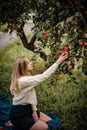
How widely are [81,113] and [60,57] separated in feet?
7.73

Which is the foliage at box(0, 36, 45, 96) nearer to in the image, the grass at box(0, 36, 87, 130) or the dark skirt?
the grass at box(0, 36, 87, 130)

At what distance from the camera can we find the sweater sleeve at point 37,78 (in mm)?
4199

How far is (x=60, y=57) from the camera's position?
4.00 meters

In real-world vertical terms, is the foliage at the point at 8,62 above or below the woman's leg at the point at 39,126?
above

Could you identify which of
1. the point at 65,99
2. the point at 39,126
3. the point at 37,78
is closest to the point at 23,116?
the point at 39,126

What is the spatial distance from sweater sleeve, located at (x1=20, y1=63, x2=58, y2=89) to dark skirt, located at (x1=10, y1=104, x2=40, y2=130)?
34cm

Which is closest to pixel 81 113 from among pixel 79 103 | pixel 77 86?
pixel 79 103

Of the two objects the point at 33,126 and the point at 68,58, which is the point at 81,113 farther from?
the point at 68,58

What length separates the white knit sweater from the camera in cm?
421

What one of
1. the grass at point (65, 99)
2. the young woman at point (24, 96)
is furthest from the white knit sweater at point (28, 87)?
the grass at point (65, 99)

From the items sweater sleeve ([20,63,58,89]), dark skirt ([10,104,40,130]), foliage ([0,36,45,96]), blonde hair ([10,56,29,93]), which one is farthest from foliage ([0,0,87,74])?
foliage ([0,36,45,96])

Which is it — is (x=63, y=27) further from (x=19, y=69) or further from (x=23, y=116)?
(x=23, y=116)

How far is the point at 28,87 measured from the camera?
4301 mm

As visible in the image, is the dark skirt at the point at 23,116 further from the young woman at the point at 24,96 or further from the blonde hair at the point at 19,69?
the blonde hair at the point at 19,69
